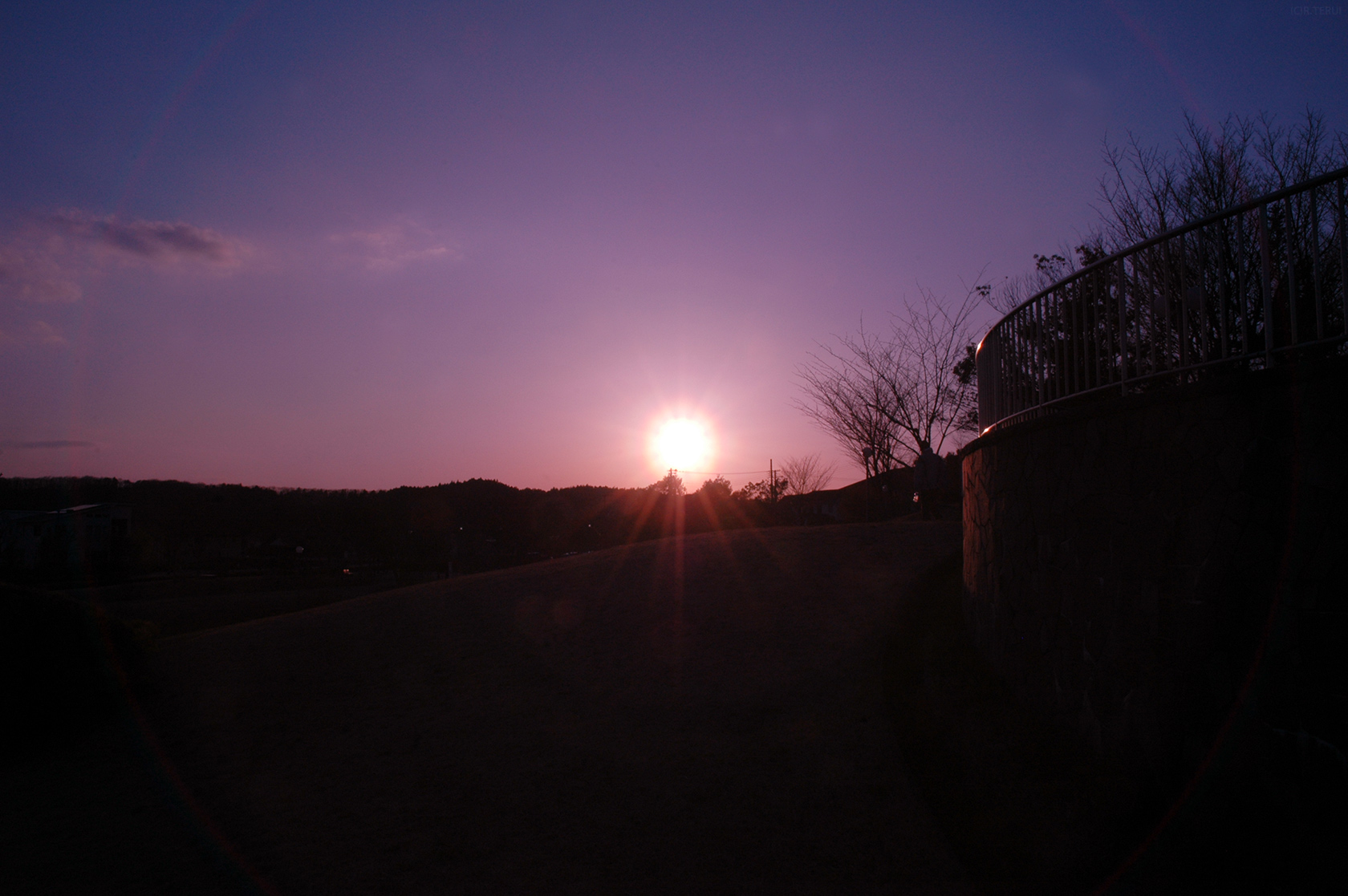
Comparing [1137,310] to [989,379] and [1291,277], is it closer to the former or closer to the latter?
[1291,277]

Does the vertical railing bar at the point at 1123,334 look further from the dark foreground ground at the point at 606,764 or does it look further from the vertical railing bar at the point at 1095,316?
the dark foreground ground at the point at 606,764

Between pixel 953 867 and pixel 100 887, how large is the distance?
19.0ft

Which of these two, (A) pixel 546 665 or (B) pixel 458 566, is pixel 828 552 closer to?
(A) pixel 546 665

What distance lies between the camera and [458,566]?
39.9 meters

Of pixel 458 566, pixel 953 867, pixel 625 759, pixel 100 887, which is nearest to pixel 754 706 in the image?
pixel 625 759

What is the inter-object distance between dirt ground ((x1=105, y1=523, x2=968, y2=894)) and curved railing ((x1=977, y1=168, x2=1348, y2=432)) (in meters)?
3.15

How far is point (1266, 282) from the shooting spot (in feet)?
12.1

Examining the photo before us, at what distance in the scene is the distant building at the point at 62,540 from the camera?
38375 mm

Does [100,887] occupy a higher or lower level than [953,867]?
lower

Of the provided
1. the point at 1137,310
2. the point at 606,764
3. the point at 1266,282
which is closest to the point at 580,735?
the point at 606,764

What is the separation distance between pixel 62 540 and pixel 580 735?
4663cm

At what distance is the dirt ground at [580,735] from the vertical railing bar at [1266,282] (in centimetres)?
329

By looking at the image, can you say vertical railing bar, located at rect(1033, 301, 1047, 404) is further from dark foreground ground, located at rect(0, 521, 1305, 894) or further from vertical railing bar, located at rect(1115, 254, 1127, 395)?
dark foreground ground, located at rect(0, 521, 1305, 894)

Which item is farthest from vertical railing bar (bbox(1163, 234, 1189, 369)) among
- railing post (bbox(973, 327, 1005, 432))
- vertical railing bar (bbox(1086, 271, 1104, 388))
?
railing post (bbox(973, 327, 1005, 432))
